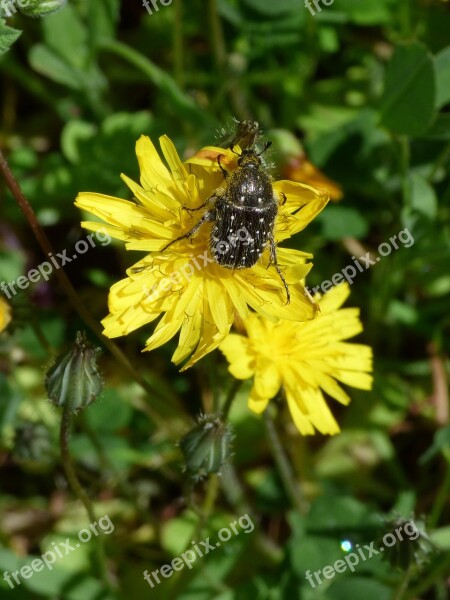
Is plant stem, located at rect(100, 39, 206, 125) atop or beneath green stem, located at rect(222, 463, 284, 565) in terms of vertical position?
atop

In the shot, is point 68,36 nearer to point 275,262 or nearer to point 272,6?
point 272,6

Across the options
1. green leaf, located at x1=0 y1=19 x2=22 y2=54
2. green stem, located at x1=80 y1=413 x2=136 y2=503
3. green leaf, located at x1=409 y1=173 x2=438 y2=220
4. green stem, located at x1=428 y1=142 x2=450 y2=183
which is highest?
green leaf, located at x1=0 y1=19 x2=22 y2=54

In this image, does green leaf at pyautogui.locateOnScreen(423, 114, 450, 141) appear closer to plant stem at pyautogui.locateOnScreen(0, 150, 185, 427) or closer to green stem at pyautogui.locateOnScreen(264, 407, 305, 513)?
green stem at pyautogui.locateOnScreen(264, 407, 305, 513)

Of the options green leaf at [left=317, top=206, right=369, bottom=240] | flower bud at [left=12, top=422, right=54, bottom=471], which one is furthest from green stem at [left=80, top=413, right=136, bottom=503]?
green leaf at [left=317, top=206, right=369, bottom=240]

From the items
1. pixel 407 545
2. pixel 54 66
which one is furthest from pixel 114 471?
pixel 54 66

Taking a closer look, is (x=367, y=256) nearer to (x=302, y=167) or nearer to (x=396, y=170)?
(x=396, y=170)

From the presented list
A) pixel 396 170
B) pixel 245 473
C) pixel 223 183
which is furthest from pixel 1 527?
pixel 396 170
